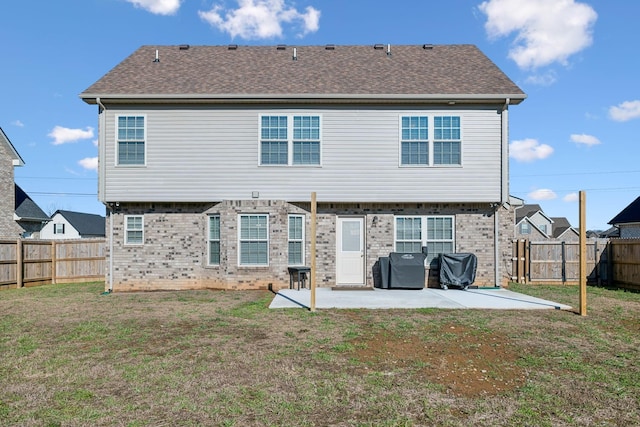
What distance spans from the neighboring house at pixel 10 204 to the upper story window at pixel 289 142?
57.2 ft

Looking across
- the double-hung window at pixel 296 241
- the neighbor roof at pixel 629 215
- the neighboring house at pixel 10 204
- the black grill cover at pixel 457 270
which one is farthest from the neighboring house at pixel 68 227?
the neighbor roof at pixel 629 215

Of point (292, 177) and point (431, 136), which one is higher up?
point (431, 136)

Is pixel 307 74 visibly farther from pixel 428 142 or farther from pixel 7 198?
pixel 7 198

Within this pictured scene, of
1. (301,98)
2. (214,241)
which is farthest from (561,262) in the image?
(214,241)

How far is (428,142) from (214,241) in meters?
7.50

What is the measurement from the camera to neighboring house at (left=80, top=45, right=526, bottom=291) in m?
12.2

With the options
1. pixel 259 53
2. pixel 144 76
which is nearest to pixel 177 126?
pixel 144 76

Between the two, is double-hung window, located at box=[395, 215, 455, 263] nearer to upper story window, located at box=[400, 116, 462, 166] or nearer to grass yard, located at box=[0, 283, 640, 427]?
upper story window, located at box=[400, 116, 462, 166]

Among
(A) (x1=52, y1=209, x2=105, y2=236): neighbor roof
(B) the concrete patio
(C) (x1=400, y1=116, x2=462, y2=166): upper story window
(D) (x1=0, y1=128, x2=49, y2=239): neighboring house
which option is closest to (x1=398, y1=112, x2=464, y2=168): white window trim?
(C) (x1=400, y1=116, x2=462, y2=166): upper story window

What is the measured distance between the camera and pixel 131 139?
1230 cm

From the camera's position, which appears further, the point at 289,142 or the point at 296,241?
the point at 296,241

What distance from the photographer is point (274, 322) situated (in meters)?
7.91

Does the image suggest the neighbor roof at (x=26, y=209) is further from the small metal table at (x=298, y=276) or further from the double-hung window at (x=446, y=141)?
the double-hung window at (x=446, y=141)

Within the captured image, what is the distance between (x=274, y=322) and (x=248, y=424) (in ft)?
13.7
